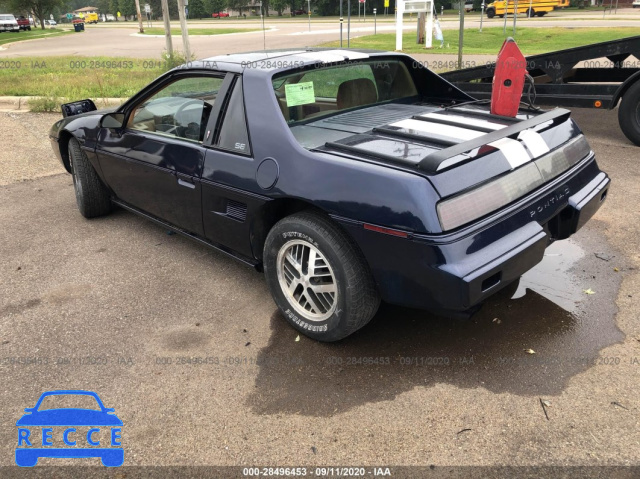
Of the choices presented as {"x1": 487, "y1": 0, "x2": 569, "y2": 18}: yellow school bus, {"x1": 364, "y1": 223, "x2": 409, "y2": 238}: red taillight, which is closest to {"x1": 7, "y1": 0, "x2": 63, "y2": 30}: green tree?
{"x1": 487, "y1": 0, "x2": 569, "y2": 18}: yellow school bus

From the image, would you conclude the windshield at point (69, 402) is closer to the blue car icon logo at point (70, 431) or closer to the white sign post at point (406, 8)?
the blue car icon logo at point (70, 431)

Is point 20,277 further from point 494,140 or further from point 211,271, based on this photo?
point 494,140

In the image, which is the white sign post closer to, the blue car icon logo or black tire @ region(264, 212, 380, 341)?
black tire @ region(264, 212, 380, 341)

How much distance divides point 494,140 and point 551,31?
23222 millimetres

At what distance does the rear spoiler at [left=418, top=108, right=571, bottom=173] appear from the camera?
2.39m

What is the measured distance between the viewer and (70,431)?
2424mm

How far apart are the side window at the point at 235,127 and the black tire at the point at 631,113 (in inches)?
217

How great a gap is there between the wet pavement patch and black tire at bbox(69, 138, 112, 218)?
2.52 m

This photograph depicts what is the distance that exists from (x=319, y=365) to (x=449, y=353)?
0.72 metres

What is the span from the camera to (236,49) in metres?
20.8

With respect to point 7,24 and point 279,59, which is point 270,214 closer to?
point 279,59

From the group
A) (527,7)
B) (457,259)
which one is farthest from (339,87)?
(527,7)

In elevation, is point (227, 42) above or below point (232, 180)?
above

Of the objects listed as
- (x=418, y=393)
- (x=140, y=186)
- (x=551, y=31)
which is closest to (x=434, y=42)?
(x=551, y=31)
